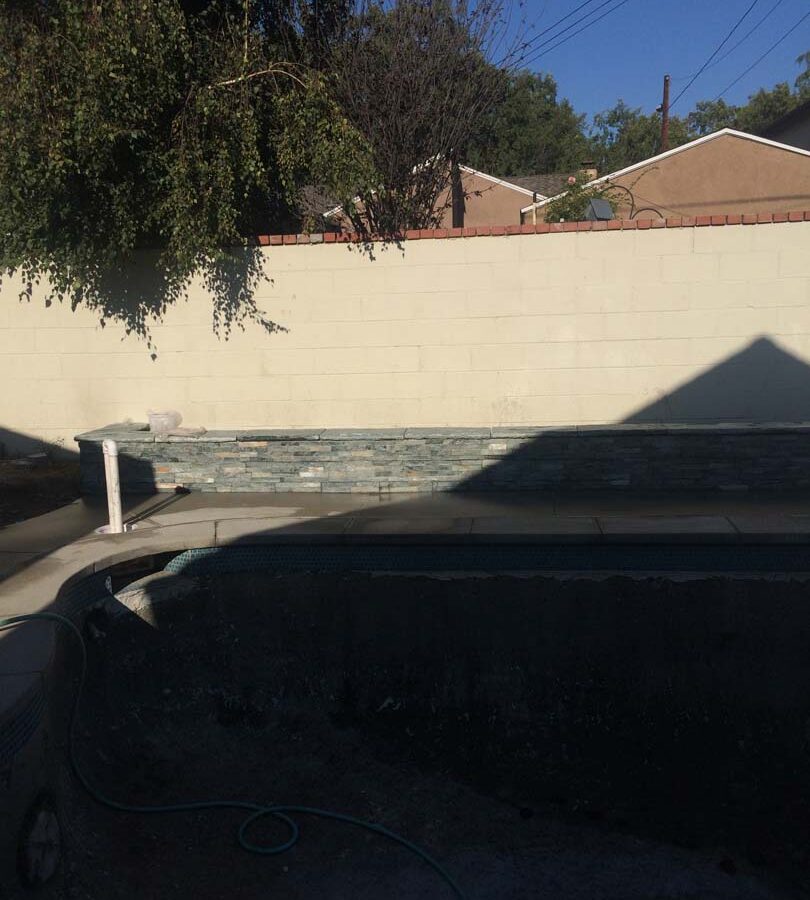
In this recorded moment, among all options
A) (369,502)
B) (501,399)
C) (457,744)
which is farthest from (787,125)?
(457,744)

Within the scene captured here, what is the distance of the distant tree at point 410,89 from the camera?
34.1 feet

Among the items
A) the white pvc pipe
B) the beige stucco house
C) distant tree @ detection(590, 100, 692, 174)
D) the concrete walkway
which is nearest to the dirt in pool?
the concrete walkway

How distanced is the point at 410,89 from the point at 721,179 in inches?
509

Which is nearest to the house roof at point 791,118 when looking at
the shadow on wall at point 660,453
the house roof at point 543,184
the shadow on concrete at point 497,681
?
the house roof at point 543,184

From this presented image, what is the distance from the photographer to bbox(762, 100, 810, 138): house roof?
85.1ft

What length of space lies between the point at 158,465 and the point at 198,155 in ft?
10.2

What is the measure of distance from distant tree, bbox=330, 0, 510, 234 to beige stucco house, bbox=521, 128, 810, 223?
9.65 m

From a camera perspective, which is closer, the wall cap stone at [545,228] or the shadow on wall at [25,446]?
the wall cap stone at [545,228]

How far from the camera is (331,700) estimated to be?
6.32 meters

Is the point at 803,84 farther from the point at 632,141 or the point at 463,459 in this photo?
the point at 463,459

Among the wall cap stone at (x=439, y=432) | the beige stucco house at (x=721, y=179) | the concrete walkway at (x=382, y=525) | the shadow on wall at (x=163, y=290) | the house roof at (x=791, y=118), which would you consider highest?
the house roof at (x=791, y=118)

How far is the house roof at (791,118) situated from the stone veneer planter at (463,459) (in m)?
22.3

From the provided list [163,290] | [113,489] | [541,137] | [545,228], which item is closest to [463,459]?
[545,228]

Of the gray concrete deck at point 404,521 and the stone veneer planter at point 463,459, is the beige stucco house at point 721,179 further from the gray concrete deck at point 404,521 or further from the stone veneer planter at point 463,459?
the gray concrete deck at point 404,521
